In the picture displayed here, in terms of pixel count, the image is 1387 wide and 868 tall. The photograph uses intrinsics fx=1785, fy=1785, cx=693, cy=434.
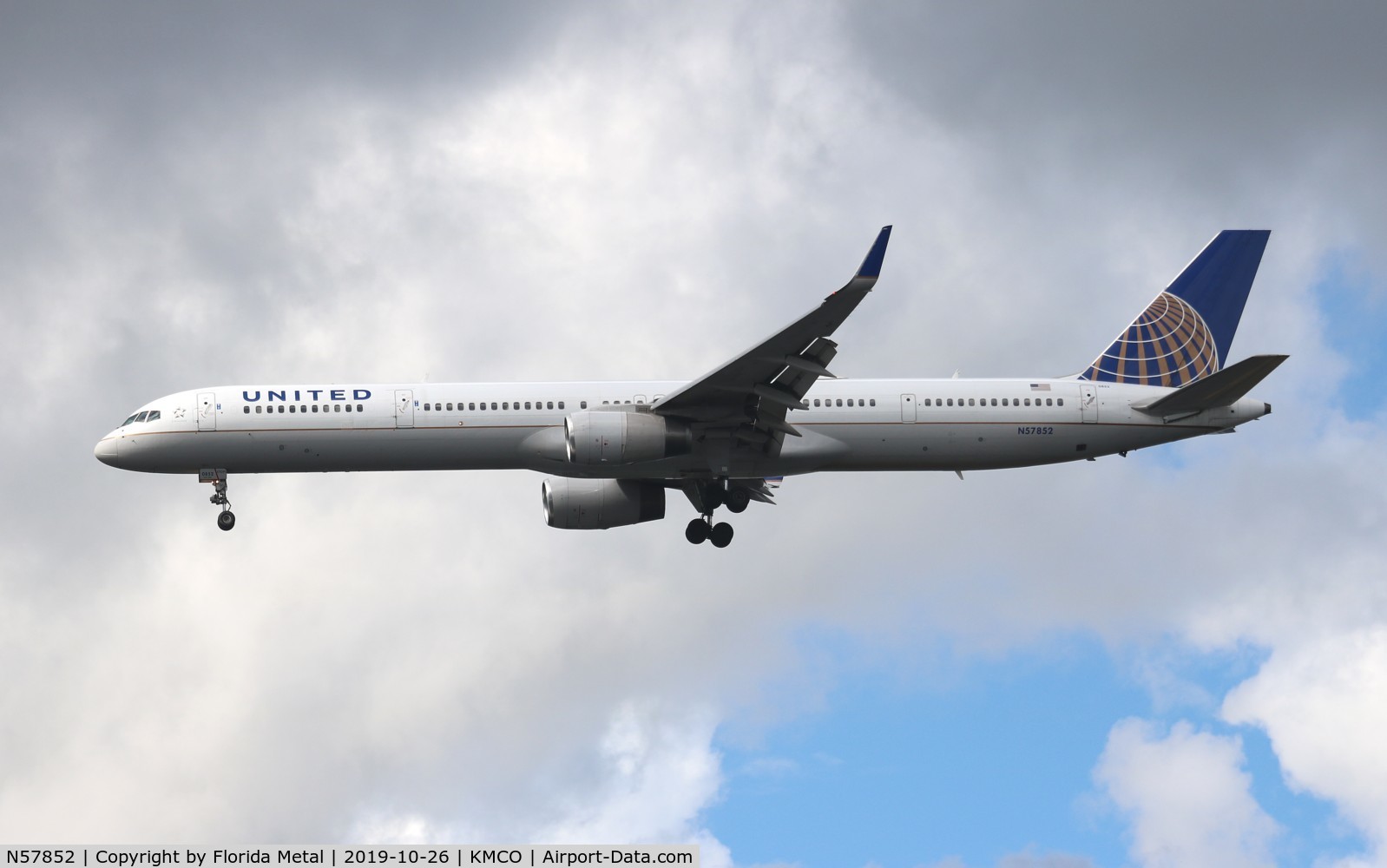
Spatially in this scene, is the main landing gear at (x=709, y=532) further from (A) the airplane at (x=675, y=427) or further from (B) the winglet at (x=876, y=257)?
(B) the winglet at (x=876, y=257)

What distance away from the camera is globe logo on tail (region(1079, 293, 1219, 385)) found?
50000 millimetres

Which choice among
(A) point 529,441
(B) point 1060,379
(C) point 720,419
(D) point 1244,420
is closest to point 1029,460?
(B) point 1060,379

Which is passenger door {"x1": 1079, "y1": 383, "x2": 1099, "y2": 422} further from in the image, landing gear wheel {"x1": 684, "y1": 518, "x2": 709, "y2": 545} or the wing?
landing gear wheel {"x1": 684, "y1": 518, "x2": 709, "y2": 545}

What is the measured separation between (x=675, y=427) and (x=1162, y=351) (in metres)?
15.0

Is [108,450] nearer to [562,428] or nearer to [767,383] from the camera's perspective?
[562,428]

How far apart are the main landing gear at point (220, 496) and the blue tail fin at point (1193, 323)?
2364 centimetres

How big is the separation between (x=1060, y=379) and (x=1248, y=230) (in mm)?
8516

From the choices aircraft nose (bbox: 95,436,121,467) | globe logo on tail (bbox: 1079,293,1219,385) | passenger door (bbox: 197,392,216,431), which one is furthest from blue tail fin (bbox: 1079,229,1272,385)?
aircraft nose (bbox: 95,436,121,467)

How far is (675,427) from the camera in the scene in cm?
4559

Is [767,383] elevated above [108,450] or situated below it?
below

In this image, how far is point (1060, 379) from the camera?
49156 mm

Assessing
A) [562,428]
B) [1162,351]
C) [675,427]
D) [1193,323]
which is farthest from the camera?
[1193,323]

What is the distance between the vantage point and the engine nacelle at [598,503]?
49.3 metres

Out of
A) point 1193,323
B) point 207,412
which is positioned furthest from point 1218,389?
point 207,412
